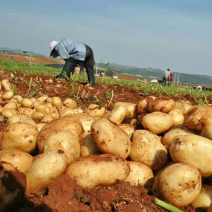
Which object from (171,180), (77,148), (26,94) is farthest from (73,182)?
(26,94)

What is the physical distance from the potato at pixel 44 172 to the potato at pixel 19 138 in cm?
55

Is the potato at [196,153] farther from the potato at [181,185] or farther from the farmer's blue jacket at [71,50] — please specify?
the farmer's blue jacket at [71,50]

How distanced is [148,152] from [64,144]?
0.77m

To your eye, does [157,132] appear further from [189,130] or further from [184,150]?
[184,150]

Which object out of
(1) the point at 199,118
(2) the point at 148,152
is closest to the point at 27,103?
(2) the point at 148,152

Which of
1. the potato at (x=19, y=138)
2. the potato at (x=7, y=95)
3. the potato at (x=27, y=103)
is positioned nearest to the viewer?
the potato at (x=19, y=138)

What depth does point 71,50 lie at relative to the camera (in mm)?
7434

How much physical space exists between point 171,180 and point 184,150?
0.29 metres

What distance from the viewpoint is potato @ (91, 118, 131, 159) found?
6.68 feet

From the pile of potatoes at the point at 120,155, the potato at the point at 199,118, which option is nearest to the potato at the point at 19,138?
the pile of potatoes at the point at 120,155

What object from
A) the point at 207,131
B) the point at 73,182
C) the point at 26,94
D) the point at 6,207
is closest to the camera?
the point at 6,207

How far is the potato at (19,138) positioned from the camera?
2.24 m

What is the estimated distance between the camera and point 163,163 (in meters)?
2.23

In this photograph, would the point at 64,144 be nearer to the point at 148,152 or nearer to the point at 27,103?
the point at 148,152
